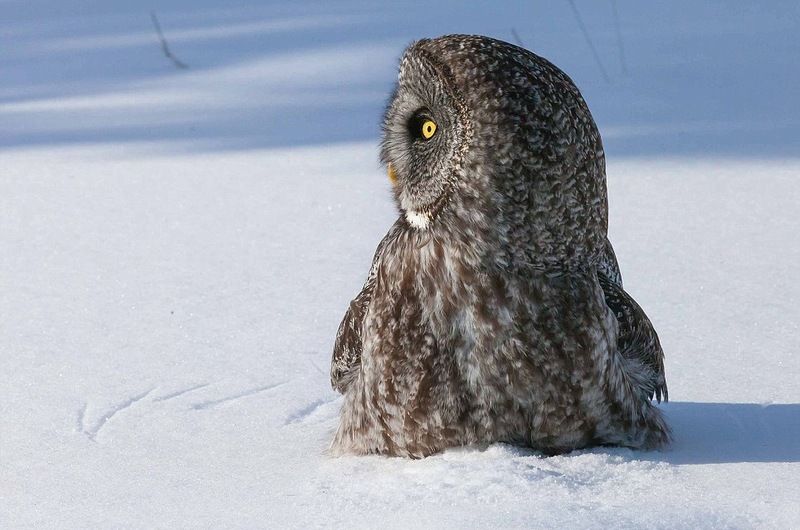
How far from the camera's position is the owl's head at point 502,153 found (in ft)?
8.47

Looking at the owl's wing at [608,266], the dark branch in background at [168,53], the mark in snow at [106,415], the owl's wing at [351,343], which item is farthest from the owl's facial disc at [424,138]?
the dark branch in background at [168,53]

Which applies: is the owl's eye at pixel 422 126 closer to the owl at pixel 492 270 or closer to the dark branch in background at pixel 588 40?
the owl at pixel 492 270

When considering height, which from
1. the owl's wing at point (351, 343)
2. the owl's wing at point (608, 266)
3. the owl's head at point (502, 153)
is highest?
the owl's head at point (502, 153)

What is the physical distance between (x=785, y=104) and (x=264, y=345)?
3259 millimetres

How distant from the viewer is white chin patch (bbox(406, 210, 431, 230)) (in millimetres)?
2711

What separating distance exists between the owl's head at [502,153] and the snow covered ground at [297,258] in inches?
18.0

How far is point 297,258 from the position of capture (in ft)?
13.9

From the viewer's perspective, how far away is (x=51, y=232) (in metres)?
4.59

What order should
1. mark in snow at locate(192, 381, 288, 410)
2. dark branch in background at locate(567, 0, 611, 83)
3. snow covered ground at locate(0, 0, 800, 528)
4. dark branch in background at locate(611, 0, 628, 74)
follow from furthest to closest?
dark branch in background at locate(611, 0, 628, 74)
dark branch in background at locate(567, 0, 611, 83)
mark in snow at locate(192, 381, 288, 410)
snow covered ground at locate(0, 0, 800, 528)

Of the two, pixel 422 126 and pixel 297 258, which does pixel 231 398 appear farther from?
pixel 297 258

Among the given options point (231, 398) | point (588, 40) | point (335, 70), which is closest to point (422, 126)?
point (231, 398)

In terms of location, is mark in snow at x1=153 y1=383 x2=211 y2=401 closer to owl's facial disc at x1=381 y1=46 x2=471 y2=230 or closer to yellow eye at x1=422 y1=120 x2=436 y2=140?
owl's facial disc at x1=381 y1=46 x2=471 y2=230

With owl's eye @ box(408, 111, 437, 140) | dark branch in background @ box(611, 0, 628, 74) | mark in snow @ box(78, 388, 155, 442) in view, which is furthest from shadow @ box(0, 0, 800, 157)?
owl's eye @ box(408, 111, 437, 140)

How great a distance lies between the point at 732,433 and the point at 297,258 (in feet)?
5.77
